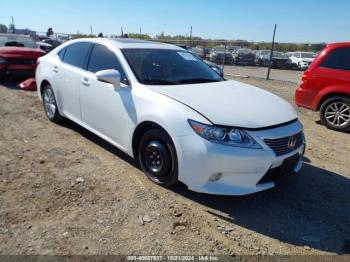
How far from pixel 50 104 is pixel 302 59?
85.3 ft

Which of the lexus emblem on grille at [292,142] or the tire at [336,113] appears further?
the tire at [336,113]

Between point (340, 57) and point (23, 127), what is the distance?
20.6ft

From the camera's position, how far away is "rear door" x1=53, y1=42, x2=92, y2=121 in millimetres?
5215

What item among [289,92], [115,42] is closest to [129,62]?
[115,42]

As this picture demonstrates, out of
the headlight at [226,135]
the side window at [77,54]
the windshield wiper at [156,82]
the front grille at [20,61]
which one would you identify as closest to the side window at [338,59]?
the windshield wiper at [156,82]

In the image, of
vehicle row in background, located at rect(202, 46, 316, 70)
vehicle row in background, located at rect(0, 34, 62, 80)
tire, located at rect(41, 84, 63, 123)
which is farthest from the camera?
vehicle row in background, located at rect(202, 46, 316, 70)

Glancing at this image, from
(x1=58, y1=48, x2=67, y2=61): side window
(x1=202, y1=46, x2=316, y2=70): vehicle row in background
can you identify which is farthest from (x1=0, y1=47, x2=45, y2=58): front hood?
(x1=202, y1=46, x2=316, y2=70): vehicle row in background

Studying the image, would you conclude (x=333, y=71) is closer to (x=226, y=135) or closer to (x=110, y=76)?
(x=226, y=135)

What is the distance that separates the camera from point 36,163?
4.61 m

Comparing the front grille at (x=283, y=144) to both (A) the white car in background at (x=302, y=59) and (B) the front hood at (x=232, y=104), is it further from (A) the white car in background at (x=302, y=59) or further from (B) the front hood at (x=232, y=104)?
(A) the white car in background at (x=302, y=59)

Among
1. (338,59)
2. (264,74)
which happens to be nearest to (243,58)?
(264,74)

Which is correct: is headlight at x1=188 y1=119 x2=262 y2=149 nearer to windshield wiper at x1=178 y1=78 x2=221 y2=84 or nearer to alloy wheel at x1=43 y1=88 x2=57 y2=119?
windshield wiper at x1=178 y1=78 x2=221 y2=84

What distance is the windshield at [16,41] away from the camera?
1089cm

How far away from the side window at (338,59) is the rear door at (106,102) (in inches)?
189
